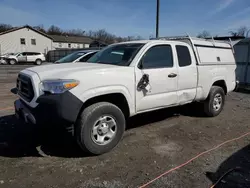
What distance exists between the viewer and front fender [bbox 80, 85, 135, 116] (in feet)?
11.0

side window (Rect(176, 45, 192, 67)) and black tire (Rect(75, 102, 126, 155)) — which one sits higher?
side window (Rect(176, 45, 192, 67))

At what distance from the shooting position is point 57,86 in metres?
3.18

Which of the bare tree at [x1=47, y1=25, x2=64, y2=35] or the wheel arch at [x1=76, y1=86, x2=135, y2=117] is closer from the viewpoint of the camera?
the wheel arch at [x1=76, y1=86, x2=135, y2=117]

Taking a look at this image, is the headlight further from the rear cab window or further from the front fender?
the rear cab window

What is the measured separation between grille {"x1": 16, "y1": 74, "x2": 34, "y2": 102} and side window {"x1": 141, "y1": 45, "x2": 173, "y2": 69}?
1.93 m

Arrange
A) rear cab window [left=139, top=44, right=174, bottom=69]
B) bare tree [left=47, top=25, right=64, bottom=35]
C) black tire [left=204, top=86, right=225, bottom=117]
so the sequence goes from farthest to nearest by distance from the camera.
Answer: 1. bare tree [left=47, top=25, right=64, bottom=35]
2. black tire [left=204, top=86, right=225, bottom=117]
3. rear cab window [left=139, top=44, right=174, bottom=69]

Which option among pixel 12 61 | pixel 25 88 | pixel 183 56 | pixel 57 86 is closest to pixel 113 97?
pixel 57 86

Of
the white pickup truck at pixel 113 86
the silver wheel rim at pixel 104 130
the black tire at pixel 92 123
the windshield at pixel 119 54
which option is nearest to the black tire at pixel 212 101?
the white pickup truck at pixel 113 86

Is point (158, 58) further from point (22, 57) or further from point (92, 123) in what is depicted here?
point (22, 57)

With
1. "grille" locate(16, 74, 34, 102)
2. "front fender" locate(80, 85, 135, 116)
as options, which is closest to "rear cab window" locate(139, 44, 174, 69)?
"front fender" locate(80, 85, 135, 116)

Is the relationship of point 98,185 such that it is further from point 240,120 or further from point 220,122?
point 240,120

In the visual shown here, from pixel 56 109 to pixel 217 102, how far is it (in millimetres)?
4516

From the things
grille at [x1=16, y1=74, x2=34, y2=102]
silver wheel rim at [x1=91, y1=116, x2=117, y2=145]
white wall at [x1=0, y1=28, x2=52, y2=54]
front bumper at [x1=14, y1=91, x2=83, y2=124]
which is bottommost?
silver wheel rim at [x1=91, y1=116, x2=117, y2=145]

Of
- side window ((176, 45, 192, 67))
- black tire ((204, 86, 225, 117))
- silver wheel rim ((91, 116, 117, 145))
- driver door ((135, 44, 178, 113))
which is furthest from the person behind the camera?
black tire ((204, 86, 225, 117))
